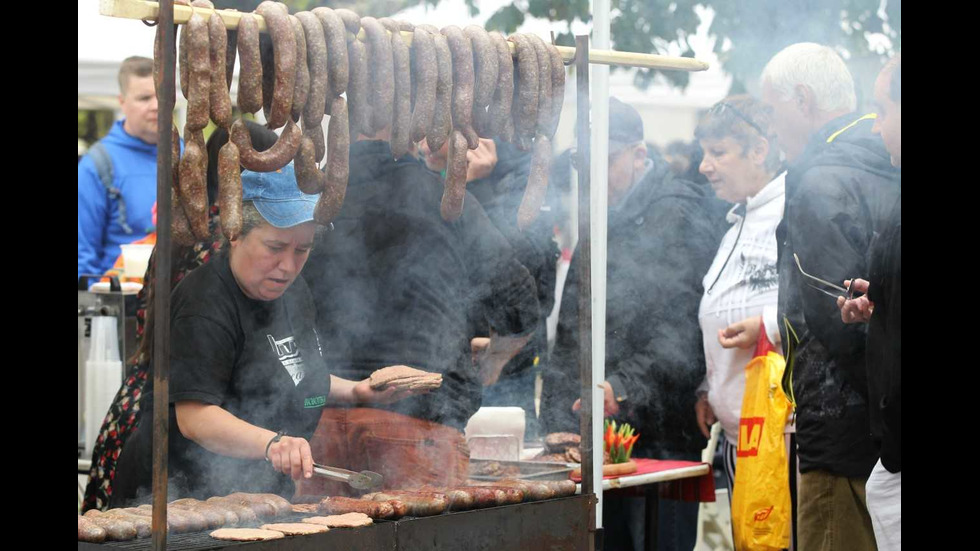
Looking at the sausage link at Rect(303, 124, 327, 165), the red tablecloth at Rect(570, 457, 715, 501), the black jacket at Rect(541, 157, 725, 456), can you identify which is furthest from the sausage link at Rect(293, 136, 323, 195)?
the red tablecloth at Rect(570, 457, 715, 501)

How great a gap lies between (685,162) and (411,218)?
232 cm

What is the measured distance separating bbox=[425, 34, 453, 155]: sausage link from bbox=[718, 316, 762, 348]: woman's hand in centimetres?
165

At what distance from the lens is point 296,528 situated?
7.19 feet

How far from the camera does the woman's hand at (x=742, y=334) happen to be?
3.80m

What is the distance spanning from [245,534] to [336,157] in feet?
2.94

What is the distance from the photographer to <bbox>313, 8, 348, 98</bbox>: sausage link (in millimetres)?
2424

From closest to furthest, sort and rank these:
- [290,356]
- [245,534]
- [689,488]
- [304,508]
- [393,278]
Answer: [245,534]
[304,508]
[290,356]
[393,278]
[689,488]

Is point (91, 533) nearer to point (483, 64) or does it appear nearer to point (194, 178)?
point (194, 178)

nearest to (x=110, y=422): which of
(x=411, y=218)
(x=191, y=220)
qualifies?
(x=411, y=218)

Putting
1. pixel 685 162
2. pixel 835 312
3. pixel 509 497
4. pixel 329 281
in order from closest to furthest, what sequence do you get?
pixel 509 497
pixel 835 312
pixel 329 281
pixel 685 162

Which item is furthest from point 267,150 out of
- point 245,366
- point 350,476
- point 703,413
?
point 703,413

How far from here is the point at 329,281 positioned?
3562 mm
